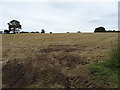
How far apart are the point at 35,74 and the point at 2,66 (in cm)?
159

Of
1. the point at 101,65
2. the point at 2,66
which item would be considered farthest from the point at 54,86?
the point at 2,66

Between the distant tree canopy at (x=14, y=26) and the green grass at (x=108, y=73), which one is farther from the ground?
the distant tree canopy at (x=14, y=26)

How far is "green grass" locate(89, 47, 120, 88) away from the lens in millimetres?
5024

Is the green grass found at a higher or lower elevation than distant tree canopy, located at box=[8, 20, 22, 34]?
lower

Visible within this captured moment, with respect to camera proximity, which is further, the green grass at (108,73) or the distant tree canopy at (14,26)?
the distant tree canopy at (14,26)

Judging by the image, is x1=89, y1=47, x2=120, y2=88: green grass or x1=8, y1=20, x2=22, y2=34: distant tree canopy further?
x1=8, y1=20, x2=22, y2=34: distant tree canopy

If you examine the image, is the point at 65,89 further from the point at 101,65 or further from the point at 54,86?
the point at 101,65

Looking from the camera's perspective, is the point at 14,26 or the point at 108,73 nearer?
the point at 108,73

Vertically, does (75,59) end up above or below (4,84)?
above

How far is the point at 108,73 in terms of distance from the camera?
17.7 feet

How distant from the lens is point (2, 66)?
7.08 meters

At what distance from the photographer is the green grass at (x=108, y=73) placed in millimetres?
5024

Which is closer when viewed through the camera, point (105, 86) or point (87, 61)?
point (105, 86)

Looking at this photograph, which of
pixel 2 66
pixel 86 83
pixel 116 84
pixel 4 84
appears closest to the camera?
pixel 116 84
